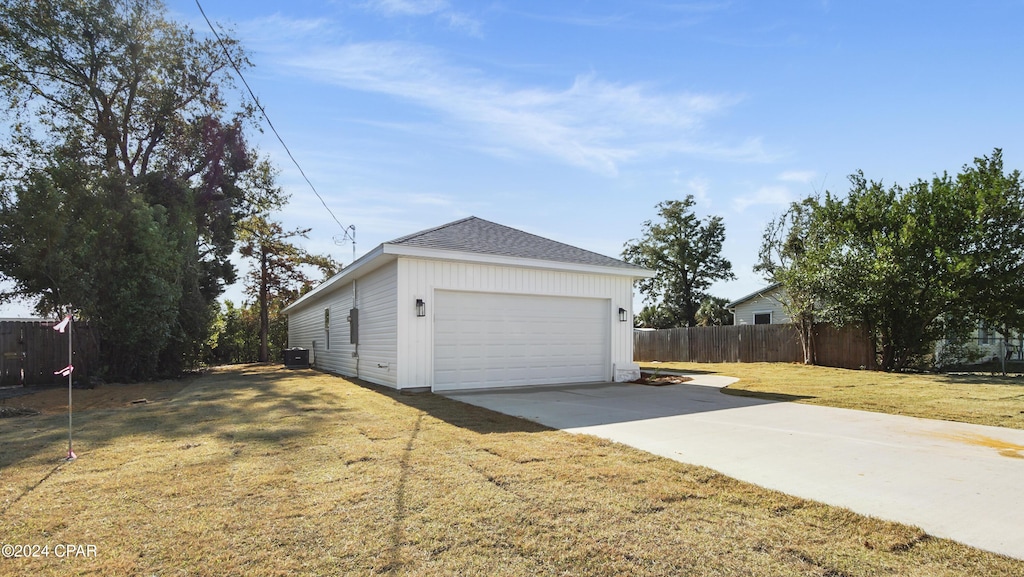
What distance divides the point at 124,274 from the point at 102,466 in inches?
363

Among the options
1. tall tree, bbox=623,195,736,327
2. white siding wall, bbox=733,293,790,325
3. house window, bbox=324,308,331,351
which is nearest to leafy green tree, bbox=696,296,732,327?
white siding wall, bbox=733,293,790,325

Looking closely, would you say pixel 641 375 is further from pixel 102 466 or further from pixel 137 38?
pixel 137 38

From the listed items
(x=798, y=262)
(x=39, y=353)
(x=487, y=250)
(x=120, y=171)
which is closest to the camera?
(x=487, y=250)

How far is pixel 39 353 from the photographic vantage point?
12133mm

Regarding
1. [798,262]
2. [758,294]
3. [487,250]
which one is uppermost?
[798,262]

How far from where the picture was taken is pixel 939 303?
1389cm

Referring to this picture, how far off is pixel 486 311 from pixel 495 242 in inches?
62.4

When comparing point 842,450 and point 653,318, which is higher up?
point 653,318

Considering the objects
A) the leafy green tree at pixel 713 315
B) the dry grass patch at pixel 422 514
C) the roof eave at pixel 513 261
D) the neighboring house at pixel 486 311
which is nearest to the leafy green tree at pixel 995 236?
the roof eave at pixel 513 261

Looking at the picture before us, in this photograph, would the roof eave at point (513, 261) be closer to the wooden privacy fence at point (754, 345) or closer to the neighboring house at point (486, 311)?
the neighboring house at point (486, 311)

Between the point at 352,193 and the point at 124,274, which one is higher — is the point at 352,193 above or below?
above

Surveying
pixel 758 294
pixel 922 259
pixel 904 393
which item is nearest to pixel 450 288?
pixel 904 393

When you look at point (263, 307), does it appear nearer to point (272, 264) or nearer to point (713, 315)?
point (272, 264)

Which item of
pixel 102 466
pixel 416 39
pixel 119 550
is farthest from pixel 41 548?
pixel 416 39
